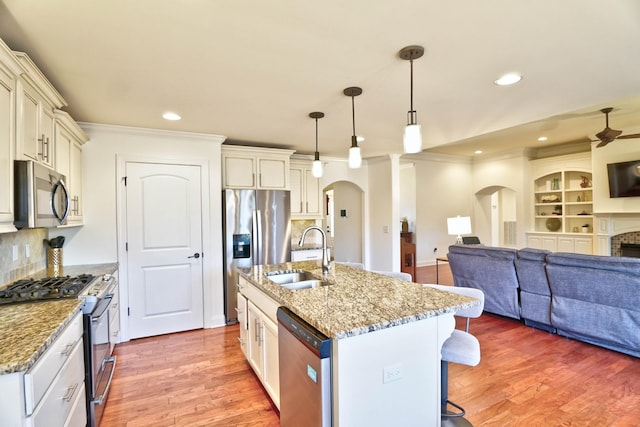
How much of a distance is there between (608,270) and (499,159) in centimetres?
494

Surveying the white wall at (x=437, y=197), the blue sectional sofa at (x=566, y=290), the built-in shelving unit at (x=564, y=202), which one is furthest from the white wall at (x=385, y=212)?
the built-in shelving unit at (x=564, y=202)

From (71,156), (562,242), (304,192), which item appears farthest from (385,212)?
(71,156)

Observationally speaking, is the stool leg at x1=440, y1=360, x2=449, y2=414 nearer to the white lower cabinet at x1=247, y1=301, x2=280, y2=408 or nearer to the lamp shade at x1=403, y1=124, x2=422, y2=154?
the white lower cabinet at x1=247, y1=301, x2=280, y2=408

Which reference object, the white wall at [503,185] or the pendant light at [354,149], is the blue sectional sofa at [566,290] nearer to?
the pendant light at [354,149]

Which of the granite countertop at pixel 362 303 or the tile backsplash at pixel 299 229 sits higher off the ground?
the tile backsplash at pixel 299 229

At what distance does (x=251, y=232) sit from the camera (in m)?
4.12

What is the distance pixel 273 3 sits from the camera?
1.50 metres

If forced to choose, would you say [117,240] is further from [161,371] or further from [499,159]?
[499,159]

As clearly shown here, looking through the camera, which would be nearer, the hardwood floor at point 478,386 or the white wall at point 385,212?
the hardwood floor at point 478,386

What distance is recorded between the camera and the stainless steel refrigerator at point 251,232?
13.2 feet

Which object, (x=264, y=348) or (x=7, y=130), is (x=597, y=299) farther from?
(x=7, y=130)

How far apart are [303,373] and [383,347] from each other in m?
0.43

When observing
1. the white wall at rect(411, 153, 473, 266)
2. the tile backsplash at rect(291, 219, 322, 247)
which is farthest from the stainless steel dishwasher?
the white wall at rect(411, 153, 473, 266)

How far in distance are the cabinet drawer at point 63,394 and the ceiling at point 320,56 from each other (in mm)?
1741
